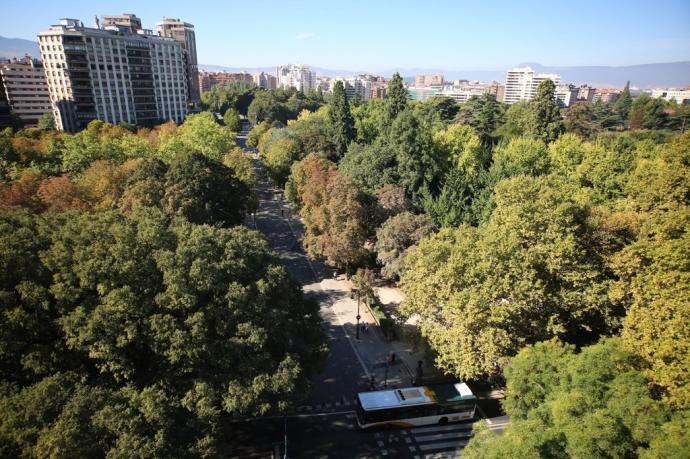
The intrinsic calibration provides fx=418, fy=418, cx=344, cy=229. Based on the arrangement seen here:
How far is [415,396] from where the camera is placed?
67.3 feet

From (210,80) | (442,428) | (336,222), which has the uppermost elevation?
(210,80)

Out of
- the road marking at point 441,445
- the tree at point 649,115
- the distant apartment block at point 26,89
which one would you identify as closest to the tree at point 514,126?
the tree at point 649,115

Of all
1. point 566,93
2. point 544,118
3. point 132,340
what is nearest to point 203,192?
point 132,340

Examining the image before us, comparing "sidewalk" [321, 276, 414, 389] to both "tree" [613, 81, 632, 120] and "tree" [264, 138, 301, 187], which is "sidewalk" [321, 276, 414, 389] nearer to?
"tree" [264, 138, 301, 187]

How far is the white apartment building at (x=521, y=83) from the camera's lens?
17688 cm

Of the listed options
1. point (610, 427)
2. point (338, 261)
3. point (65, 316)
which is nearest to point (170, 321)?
point (65, 316)

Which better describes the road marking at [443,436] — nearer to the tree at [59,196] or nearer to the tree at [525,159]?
the tree at [525,159]

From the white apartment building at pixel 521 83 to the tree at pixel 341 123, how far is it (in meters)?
144

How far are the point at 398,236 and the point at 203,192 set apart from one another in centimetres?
1522

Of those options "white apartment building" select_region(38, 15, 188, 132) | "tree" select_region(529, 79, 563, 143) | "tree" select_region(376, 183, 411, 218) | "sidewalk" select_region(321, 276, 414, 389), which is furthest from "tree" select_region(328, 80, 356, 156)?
"white apartment building" select_region(38, 15, 188, 132)

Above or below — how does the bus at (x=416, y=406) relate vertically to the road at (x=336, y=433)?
above

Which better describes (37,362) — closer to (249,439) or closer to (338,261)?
(249,439)

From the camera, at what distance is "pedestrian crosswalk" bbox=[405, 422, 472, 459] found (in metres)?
19.3

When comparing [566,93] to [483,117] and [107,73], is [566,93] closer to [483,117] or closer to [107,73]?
[483,117]
